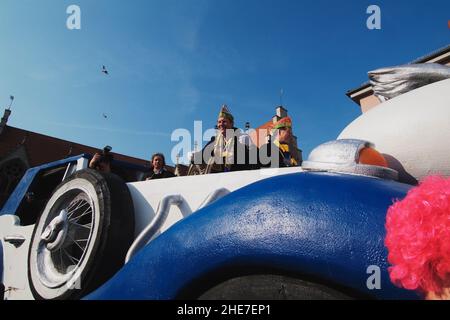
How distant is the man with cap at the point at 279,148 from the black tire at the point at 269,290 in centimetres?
155

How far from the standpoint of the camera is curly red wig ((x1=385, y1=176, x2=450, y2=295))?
2.02ft

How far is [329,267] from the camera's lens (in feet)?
2.46

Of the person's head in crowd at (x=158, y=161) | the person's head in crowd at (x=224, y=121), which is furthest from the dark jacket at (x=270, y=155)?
the person's head in crowd at (x=158, y=161)

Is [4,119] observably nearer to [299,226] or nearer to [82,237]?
[82,237]

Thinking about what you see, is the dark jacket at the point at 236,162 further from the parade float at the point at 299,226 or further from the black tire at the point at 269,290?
the black tire at the point at 269,290

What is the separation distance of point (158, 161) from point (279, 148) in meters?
1.46

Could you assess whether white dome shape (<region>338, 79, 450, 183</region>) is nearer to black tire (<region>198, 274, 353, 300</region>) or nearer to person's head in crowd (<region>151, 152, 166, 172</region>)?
black tire (<region>198, 274, 353, 300</region>)

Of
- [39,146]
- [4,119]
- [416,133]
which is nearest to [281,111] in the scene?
[39,146]

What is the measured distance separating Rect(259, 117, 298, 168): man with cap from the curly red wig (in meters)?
1.75

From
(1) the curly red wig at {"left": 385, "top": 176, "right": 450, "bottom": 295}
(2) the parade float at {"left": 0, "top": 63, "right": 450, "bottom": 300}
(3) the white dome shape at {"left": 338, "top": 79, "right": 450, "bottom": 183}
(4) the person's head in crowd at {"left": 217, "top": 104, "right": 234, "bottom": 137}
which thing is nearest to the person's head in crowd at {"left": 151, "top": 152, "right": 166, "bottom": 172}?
(4) the person's head in crowd at {"left": 217, "top": 104, "right": 234, "bottom": 137}

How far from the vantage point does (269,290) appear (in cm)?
90

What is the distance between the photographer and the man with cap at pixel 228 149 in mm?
2564
